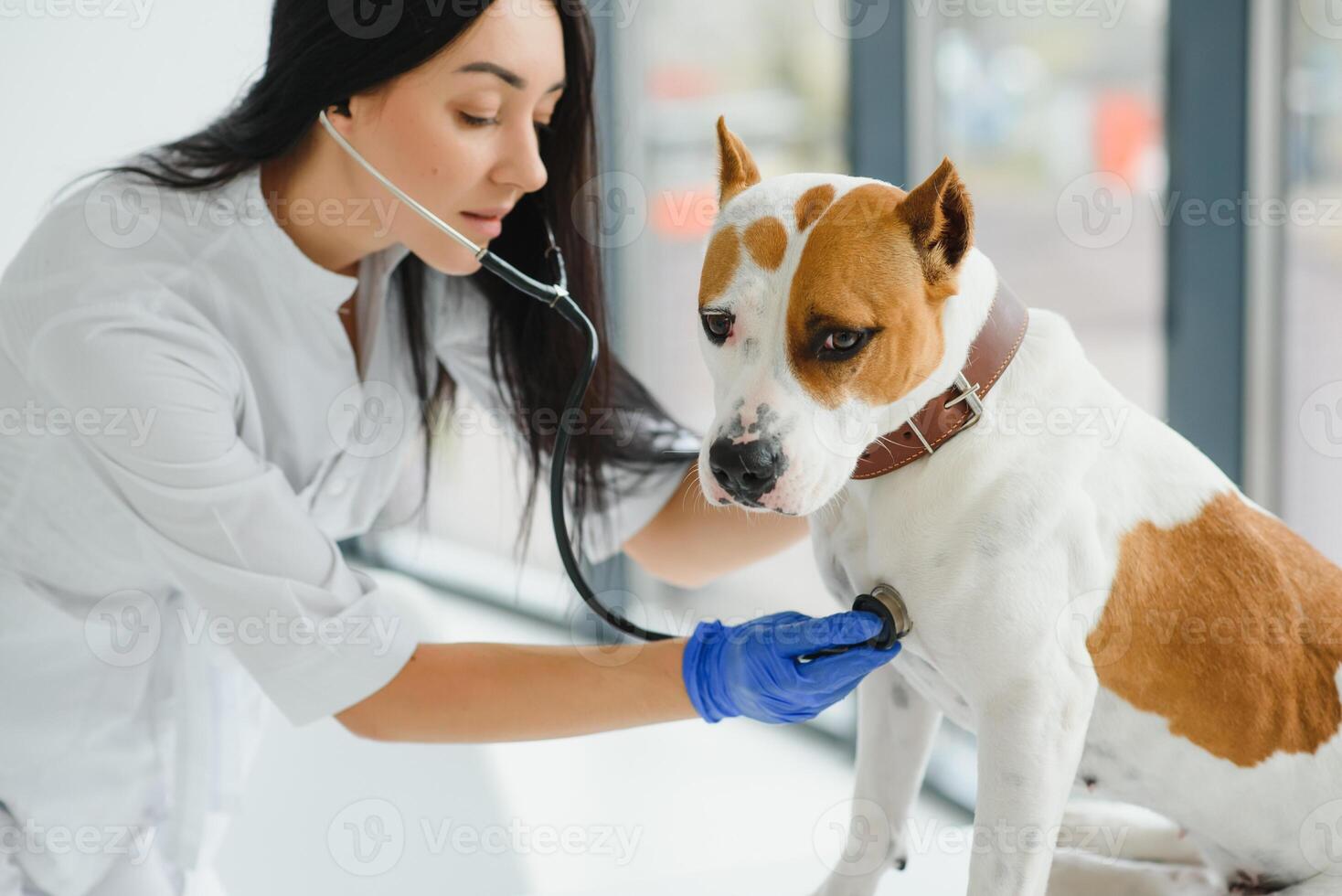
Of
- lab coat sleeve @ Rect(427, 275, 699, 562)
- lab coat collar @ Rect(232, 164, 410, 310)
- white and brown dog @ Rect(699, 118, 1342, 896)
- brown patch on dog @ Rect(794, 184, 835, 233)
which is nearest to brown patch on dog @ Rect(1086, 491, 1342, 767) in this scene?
white and brown dog @ Rect(699, 118, 1342, 896)

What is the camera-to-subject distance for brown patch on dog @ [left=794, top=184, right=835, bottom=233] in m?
0.92

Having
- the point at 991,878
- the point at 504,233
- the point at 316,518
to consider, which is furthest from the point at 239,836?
the point at 991,878

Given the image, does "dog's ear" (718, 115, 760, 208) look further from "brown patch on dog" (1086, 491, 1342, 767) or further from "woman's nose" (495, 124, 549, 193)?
"brown patch on dog" (1086, 491, 1342, 767)

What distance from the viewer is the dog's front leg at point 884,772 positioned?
1.12m

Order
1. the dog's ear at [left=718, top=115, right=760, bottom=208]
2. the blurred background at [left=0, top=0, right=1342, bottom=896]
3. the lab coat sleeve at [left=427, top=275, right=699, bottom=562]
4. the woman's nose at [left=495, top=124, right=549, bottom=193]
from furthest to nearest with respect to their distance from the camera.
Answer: the blurred background at [left=0, top=0, right=1342, bottom=896] < the lab coat sleeve at [left=427, top=275, right=699, bottom=562] < the woman's nose at [left=495, top=124, right=549, bottom=193] < the dog's ear at [left=718, top=115, right=760, bottom=208]

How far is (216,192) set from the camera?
50.7 inches

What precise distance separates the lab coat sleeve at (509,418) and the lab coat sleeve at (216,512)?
0.38 m

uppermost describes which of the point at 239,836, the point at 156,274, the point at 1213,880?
the point at 156,274

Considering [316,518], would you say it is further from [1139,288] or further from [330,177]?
[1139,288]

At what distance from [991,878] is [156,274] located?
980 millimetres

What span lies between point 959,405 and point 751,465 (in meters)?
0.18

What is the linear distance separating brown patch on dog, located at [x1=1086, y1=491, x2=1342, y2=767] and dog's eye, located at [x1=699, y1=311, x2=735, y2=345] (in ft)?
1.22

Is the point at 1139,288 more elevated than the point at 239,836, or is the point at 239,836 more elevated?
the point at 1139,288

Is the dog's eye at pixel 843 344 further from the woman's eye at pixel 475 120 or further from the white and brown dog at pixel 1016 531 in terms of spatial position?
the woman's eye at pixel 475 120
